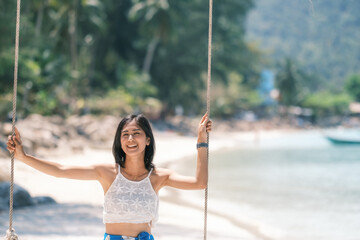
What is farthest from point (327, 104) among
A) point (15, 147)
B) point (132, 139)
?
point (15, 147)

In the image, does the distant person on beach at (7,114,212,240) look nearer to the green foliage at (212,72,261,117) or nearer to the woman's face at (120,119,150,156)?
the woman's face at (120,119,150,156)

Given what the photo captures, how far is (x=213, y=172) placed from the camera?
16.4m

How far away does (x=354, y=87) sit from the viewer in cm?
7931

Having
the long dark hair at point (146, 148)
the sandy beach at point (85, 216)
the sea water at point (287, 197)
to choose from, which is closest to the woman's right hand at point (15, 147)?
the long dark hair at point (146, 148)

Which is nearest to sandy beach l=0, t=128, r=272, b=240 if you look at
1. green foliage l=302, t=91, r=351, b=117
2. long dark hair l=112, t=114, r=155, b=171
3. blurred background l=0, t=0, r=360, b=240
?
blurred background l=0, t=0, r=360, b=240

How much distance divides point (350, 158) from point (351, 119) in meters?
49.9

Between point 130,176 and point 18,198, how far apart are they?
17.2 ft

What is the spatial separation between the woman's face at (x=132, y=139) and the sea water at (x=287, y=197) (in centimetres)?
566

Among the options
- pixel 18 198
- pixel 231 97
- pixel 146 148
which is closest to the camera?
pixel 146 148

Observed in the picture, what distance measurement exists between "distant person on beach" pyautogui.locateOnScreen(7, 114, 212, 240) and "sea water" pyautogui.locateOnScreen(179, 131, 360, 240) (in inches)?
219

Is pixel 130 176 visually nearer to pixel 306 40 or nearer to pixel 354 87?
pixel 354 87

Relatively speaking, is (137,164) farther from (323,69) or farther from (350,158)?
(323,69)

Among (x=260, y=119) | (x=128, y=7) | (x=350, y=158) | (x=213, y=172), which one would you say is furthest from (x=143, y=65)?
(x=260, y=119)

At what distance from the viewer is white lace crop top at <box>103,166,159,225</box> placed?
7.52 feet
